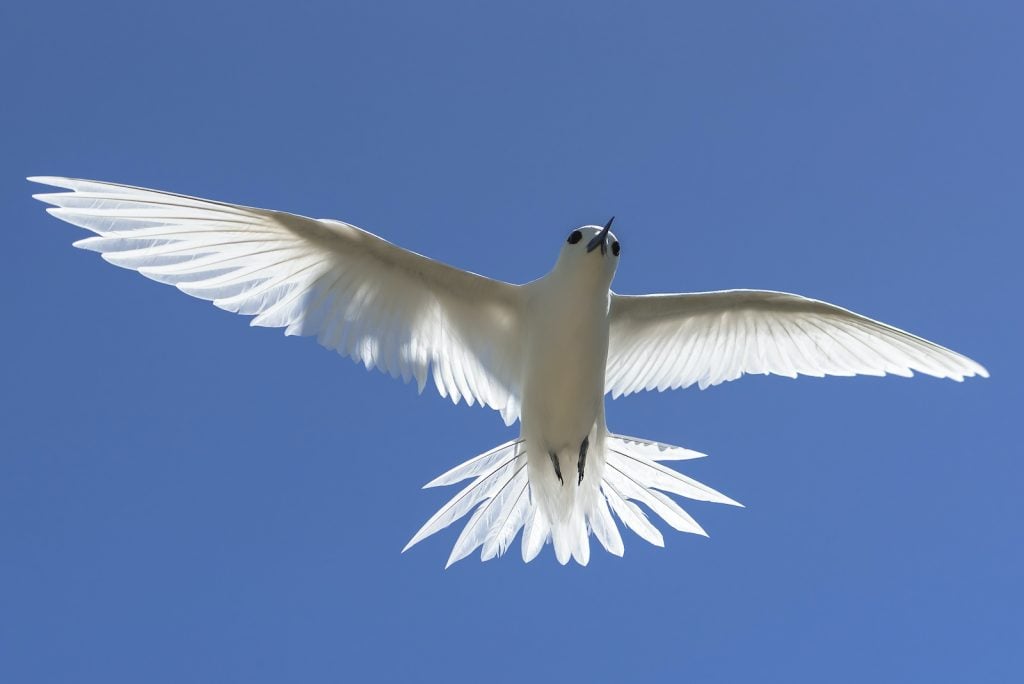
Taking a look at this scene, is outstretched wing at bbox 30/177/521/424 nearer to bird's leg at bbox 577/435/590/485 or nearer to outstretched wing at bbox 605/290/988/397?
bird's leg at bbox 577/435/590/485

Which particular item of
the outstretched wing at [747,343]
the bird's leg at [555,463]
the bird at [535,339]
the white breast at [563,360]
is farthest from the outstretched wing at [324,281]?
the outstretched wing at [747,343]

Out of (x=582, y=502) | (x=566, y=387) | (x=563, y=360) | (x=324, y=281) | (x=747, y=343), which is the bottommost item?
(x=582, y=502)

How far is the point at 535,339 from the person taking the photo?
11.3 metres

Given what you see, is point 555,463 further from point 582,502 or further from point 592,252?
point 592,252

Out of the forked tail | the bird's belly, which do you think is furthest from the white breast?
the forked tail

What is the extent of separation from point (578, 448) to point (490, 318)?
1.49 m

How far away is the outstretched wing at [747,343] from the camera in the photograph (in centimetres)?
1198

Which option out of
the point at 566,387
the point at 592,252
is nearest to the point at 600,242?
the point at 592,252

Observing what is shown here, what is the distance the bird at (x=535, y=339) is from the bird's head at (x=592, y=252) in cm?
2

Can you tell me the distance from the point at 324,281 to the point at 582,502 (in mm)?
3303

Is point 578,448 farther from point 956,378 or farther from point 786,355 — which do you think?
point 956,378

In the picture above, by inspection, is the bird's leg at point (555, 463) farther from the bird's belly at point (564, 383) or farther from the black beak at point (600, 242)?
the black beak at point (600, 242)

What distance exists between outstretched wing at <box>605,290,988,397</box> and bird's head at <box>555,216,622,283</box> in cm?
81

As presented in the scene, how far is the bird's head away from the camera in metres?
11.0
